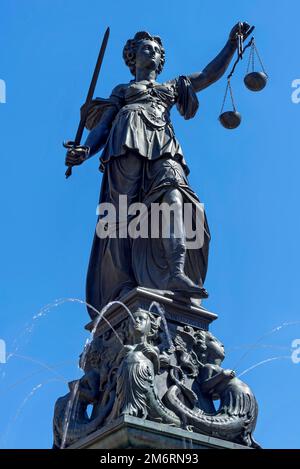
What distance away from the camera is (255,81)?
14266mm

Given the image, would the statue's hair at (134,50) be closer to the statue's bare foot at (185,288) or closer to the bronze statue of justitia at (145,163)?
the bronze statue of justitia at (145,163)

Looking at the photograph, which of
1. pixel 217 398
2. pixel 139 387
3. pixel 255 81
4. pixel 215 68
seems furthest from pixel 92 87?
pixel 139 387

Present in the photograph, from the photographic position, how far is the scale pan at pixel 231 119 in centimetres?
1451

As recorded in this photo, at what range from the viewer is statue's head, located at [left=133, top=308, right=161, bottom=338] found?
1162 cm

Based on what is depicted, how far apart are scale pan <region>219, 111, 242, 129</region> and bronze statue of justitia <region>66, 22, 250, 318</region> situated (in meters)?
0.45

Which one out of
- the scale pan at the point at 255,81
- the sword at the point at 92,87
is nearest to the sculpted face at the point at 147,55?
the sword at the point at 92,87

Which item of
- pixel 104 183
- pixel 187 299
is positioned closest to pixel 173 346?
pixel 187 299

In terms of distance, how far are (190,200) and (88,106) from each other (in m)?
2.02

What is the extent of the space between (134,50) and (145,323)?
182 inches

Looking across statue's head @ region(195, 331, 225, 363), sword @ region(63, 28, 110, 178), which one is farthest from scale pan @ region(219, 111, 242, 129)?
statue's head @ region(195, 331, 225, 363)

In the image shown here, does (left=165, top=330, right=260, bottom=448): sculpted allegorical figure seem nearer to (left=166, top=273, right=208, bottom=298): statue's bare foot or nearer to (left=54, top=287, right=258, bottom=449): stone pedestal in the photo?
(left=54, top=287, right=258, bottom=449): stone pedestal

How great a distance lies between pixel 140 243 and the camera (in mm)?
12906
